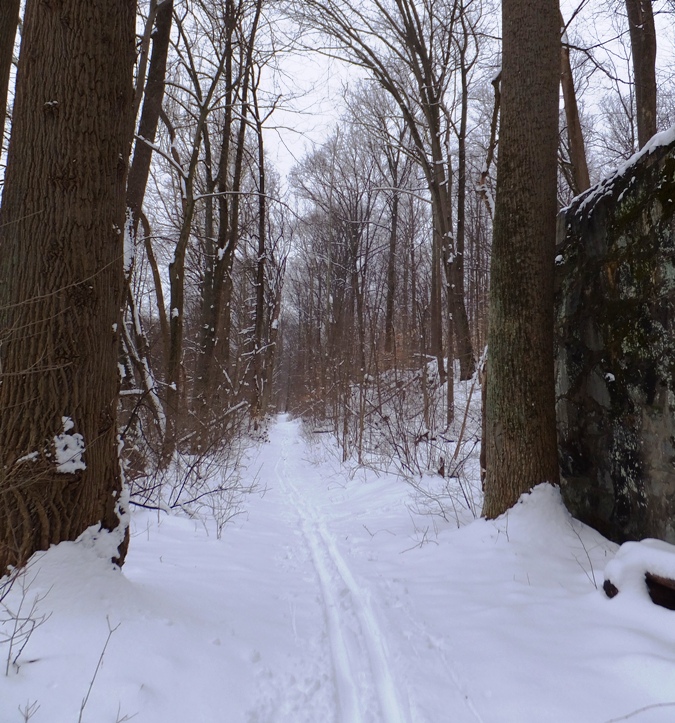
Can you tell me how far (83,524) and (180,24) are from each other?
9.05m

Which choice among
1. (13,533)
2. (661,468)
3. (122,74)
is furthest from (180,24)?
(661,468)

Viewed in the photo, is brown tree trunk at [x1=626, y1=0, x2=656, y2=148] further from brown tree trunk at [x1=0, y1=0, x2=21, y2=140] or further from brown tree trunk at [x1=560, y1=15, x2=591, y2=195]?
brown tree trunk at [x1=0, y1=0, x2=21, y2=140]

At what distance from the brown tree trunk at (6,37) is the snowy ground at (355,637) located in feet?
13.7

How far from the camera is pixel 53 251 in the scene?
249 cm

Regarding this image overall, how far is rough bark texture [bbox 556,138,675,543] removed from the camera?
110 inches

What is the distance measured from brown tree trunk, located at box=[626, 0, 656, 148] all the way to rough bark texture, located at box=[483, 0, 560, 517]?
3837mm

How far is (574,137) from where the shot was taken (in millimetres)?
6609

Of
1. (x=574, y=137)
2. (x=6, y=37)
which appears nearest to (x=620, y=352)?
(x=574, y=137)

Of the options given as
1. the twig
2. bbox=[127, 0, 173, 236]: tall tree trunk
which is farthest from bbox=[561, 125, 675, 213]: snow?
bbox=[127, 0, 173, 236]: tall tree trunk

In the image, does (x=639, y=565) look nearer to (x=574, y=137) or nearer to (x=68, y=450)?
(x=68, y=450)

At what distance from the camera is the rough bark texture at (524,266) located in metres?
3.79

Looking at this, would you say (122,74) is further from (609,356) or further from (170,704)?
(609,356)

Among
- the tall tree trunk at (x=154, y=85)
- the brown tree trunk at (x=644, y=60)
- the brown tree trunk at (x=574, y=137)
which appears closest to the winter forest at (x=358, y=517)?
the tall tree trunk at (x=154, y=85)

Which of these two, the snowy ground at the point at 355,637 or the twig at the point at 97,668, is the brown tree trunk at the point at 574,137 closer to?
the snowy ground at the point at 355,637
